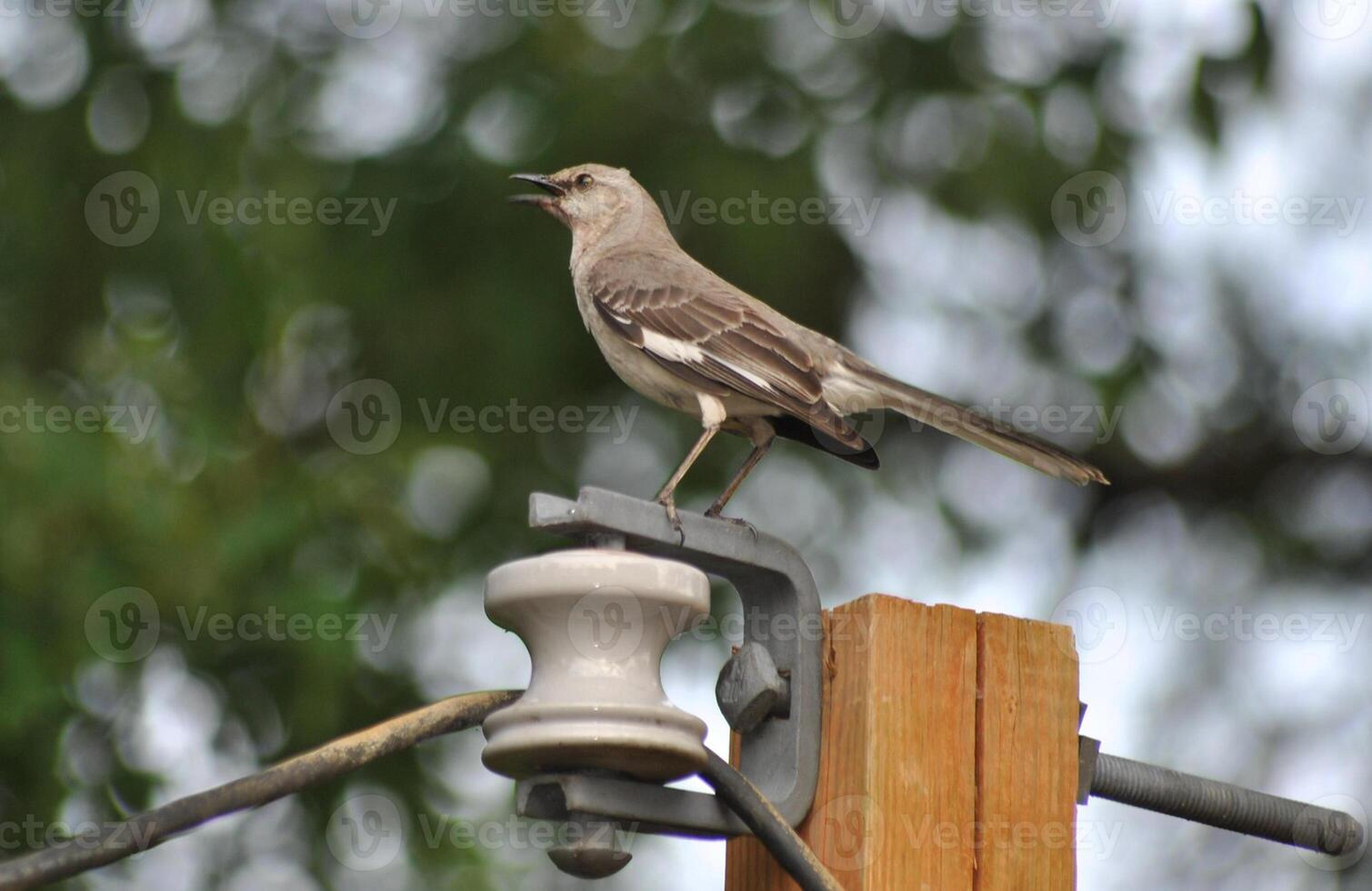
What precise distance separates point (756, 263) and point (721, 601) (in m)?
1.39

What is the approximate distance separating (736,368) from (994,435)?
0.79m

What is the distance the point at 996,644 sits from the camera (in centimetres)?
265

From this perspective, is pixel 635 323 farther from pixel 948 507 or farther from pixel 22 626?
pixel 948 507

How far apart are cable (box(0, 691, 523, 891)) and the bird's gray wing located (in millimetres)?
2081

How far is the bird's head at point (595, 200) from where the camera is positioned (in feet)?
18.8

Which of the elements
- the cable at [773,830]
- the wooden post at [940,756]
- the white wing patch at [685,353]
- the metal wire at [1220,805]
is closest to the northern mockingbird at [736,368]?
the white wing patch at [685,353]

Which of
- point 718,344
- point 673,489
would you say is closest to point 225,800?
point 673,489

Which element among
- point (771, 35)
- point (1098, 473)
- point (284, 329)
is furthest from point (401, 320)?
point (1098, 473)

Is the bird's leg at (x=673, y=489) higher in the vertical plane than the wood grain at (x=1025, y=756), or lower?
higher

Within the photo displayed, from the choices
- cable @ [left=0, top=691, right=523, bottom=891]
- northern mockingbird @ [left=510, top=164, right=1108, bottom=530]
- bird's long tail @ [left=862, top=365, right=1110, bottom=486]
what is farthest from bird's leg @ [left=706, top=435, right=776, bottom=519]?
cable @ [left=0, top=691, right=523, bottom=891]

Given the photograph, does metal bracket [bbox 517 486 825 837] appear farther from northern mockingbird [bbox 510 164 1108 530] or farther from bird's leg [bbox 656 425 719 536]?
northern mockingbird [bbox 510 164 1108 530]

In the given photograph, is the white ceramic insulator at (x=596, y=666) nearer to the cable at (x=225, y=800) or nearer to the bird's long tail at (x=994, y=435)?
the cable at (x=225, y=800)

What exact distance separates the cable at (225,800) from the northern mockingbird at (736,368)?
1824 millimetres

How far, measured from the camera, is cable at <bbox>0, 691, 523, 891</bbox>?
6.33 feet
